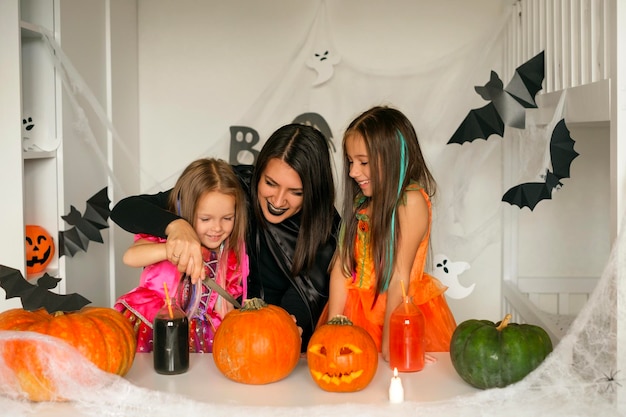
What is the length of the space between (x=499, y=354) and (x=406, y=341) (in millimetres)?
188

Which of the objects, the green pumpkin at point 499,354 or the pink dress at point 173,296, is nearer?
the green pumpkin at point 499,354

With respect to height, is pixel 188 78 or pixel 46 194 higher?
pixel 188 78

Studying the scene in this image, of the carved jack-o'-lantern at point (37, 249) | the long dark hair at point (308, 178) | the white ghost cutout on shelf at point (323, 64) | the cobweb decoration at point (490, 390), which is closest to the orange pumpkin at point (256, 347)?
the cobweb decoration at point (490, 390)

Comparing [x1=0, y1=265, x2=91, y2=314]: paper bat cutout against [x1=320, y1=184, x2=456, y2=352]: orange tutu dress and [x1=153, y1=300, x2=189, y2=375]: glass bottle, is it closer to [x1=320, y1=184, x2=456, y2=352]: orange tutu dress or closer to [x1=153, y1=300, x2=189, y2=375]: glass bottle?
[x1=153, y1=300, x2=189, y2=375]: glass bottle

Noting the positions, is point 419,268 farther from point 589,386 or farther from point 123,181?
point 123,181

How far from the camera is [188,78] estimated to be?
3387 mm

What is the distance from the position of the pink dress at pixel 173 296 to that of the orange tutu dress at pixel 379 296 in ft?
1.02

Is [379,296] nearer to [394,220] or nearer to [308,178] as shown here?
[394,220]

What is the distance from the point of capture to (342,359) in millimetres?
1363

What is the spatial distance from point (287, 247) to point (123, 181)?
1064 mm

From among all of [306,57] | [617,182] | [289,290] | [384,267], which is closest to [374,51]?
[306,57]

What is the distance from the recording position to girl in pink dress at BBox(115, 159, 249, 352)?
199 centimetres

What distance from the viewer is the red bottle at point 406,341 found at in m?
1.48

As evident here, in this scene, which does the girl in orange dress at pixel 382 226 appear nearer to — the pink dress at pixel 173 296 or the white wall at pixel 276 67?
the pink dress at pixel 173 296
